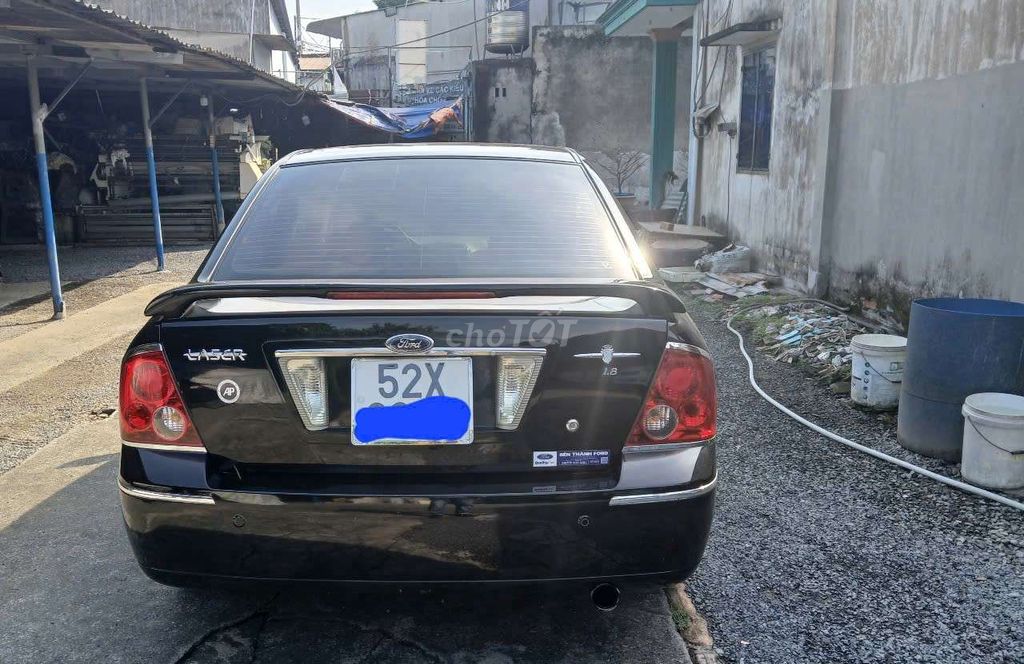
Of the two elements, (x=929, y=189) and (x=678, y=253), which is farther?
(x=678, y=253)

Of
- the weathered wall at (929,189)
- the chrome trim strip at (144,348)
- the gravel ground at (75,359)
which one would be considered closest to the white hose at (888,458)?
the weathered wall at (929,189)

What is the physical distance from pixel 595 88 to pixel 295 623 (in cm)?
2078

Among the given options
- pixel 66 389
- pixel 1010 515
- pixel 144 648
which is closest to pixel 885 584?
pixel 1010 515

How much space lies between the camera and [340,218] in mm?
2826

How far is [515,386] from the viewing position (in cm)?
216

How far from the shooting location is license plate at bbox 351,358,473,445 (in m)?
2.13

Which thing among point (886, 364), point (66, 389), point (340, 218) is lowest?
point (66, 389)

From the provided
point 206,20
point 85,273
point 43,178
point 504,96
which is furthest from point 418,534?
point 206,20

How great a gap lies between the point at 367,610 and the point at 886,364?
3459 mm

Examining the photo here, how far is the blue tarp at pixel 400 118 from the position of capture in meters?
20.2

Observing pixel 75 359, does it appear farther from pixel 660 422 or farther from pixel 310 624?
pixel 660 422

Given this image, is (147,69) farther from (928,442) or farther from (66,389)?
A: (928,442)

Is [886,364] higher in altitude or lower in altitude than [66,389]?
higher

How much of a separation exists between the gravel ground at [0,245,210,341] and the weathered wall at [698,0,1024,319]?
673 centimetres
